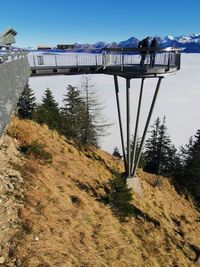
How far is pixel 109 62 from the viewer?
83.3ft

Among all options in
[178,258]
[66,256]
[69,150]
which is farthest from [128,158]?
[66,256]

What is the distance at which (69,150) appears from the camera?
26.5 metres

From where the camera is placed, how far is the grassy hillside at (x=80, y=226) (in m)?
10.3

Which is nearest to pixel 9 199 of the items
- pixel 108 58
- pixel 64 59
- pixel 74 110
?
pixel 64 59

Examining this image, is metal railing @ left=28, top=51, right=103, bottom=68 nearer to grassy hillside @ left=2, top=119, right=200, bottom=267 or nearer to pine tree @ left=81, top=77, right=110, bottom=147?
grassy hillside @ left=2, top=119, right=200, bottom=267

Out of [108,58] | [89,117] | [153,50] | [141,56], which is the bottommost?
[89,117]

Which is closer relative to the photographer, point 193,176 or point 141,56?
point 141,56

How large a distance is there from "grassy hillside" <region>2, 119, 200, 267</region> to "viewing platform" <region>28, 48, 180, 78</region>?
5448mm

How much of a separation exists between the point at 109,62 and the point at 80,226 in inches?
619

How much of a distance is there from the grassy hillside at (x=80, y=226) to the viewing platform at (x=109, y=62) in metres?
5.45

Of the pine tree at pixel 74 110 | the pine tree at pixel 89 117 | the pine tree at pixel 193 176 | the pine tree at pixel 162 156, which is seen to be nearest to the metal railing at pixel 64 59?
the pine tree at pixel 89 117

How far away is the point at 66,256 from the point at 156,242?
8.67 meters

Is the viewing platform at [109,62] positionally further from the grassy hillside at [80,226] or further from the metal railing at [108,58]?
the grassy hillside at [80,226]

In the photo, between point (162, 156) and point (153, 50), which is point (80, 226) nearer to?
point (153, 50)
